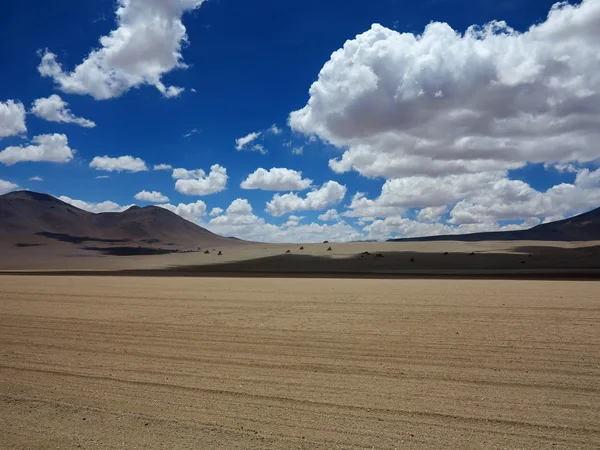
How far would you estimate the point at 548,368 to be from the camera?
7941 millimetres

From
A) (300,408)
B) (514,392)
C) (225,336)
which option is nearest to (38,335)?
(225,336)

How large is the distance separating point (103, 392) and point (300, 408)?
110 inches

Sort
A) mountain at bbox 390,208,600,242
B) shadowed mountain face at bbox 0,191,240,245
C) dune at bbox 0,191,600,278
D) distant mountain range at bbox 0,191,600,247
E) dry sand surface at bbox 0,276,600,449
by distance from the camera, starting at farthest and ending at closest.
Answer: shadowed mountain face at bbox 0,191,240,245 → distant mountain range at bbox 0,191,600,247 → mountain at bbox 390,208,600,242 → dune at bbox 0,191,600,278 → dry sand surface at bbox 0,276,600,449

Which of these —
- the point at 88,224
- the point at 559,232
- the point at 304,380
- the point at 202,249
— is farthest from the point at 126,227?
the point at 304,380

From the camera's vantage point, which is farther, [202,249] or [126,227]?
[126,227]

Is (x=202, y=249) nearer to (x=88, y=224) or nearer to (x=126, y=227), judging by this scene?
(x=126, y=227)

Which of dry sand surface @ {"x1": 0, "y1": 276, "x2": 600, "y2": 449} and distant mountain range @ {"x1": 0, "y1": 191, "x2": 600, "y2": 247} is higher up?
distant mountain range @ {"x1": 0, "y1": 191, "x2": 600, "y2": 247}

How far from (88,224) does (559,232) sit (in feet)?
478

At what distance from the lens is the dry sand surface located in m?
5.41

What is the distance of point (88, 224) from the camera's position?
16650 cm

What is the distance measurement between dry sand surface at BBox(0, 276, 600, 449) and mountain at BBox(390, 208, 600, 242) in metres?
126

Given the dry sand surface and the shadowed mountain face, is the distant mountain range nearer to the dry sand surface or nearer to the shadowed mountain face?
the shadowed mountain face

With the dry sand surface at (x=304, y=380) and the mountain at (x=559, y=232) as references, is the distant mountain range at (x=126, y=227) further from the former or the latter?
the dry sand surface at (x=304, y=380)

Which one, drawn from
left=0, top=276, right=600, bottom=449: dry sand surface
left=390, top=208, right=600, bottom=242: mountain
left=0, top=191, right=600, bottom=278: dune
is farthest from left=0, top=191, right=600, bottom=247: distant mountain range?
left=0, top=276, right=600, bottom=449: dry sand surface
